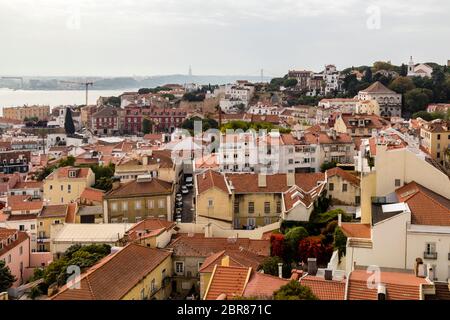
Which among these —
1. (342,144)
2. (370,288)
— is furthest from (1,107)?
(370,288)

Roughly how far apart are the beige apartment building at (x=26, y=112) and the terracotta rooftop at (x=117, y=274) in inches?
1261

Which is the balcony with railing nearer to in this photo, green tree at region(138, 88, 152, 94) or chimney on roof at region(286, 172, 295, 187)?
chimney on roof at region(286, 172, 295, 187)

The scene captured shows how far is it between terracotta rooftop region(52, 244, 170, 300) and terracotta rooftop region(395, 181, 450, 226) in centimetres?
253

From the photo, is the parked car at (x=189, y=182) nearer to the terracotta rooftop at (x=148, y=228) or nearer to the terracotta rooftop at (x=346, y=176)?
the terracotta rooftop at (x=148, y=228)

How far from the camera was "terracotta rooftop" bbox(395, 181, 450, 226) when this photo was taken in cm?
525

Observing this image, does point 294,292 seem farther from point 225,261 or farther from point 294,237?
point 294,237

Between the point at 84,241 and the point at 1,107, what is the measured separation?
34.0 m

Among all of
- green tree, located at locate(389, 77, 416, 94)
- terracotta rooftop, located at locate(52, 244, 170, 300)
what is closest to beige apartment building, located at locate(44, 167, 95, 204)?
terracotta rooftop, located at locate(52, 244, 170, 300)

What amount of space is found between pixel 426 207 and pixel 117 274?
2857 mm

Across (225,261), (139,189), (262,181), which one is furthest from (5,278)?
(262,181)

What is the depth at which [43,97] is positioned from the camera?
3966 cm

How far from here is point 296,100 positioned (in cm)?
2727

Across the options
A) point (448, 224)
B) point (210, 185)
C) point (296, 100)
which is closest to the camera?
point (448, 224)
